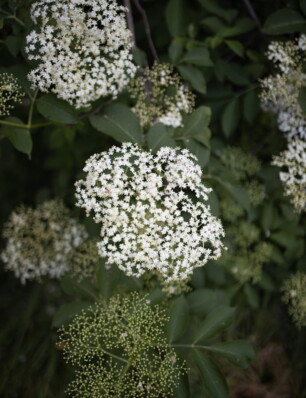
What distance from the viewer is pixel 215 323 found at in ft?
7.93

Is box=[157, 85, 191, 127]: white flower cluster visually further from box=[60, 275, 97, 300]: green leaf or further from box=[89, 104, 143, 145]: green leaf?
box=[60, 275, 97, 300]: green leaf

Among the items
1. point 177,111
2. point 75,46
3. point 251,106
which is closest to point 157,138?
point 177,111

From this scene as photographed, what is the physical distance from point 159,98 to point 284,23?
91 centimetres

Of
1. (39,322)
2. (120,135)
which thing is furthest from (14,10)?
(39,322)

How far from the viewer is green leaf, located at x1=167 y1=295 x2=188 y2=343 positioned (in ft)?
7.48

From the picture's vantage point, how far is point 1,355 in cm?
424

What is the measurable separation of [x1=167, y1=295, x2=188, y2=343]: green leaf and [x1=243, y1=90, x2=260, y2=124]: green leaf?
142cm

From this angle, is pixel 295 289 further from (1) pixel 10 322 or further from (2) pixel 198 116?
(1) pixel 10 322

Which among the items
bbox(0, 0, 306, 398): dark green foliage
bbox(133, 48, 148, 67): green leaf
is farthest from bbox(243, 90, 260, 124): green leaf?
bbox(133, 48, 148, 67): green leaf

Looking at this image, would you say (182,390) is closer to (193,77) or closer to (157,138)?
(157,138)

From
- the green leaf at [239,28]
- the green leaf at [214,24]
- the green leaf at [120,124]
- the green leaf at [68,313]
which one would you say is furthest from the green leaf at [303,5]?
the green leaf at [68,313]

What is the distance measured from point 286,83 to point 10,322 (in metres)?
3.62

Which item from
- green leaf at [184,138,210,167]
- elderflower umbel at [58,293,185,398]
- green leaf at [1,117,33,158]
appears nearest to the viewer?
elderflower umbel at [58,293,185,398]

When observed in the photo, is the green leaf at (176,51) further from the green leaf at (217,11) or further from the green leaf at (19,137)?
the green leaf at (19,137)
